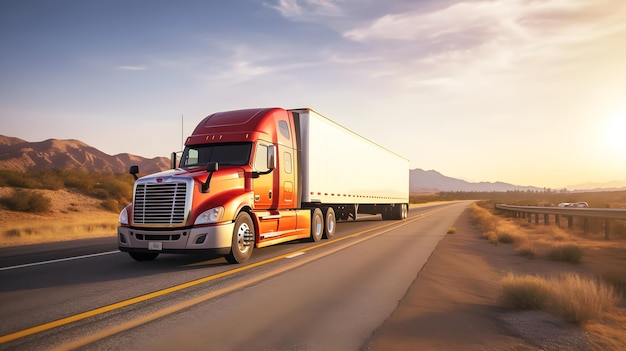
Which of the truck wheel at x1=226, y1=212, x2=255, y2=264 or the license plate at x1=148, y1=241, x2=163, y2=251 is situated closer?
the license plate at x1=148, y1=241, x2=163, y2=251

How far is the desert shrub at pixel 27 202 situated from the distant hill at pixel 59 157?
6826cm

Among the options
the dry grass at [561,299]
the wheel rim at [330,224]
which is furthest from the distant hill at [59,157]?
the dry grass at [561,299]

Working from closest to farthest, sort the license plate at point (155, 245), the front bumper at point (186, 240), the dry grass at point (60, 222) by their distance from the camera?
the front bumper at point (186, 240) < the license plate at point (155, 245) < the dry grass at point (60, 222)

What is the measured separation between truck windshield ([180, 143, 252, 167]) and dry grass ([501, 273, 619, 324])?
21.4 feet

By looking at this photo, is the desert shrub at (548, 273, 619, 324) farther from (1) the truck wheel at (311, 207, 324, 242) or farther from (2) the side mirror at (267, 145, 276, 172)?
(1) the truck wheel at (311, 207, 324, 242)

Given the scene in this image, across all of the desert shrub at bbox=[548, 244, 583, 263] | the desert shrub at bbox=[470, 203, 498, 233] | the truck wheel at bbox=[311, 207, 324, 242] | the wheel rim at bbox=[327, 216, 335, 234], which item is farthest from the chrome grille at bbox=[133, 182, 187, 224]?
the desert shrub at bbox=[470, 203, 498, 233]

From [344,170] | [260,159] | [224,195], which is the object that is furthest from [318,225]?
[224,195]

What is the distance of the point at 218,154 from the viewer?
11352mm

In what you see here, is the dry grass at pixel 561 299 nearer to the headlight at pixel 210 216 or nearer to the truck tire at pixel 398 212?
the headlight at pixel 210 216

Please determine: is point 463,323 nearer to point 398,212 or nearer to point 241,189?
point 241,189

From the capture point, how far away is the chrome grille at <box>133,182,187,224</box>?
925 cm

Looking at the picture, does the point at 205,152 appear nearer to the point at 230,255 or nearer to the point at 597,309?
the point at 230,255

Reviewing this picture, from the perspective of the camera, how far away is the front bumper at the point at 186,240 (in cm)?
909

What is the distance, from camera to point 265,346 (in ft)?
14.6
